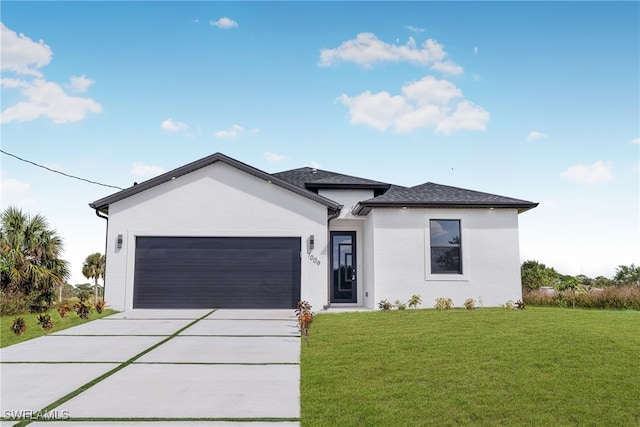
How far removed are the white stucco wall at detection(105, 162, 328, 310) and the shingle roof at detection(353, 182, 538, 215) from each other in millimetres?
1680

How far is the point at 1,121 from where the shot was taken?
1394 centimetres

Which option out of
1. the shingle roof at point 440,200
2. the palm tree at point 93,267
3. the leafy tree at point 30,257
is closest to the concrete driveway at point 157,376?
the shingle roof at point 440,200

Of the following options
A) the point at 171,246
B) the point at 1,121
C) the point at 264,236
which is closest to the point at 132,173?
the point at 1,121

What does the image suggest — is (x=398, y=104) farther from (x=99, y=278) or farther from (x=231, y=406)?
(x=99, y=278)

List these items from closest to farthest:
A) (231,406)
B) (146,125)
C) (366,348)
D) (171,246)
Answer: (231,406) → (366,348) → (171,246) → (146,125)

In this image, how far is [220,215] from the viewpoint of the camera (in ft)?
43.5

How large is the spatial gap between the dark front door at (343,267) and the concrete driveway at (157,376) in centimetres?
556

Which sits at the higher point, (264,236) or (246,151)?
(246,151)

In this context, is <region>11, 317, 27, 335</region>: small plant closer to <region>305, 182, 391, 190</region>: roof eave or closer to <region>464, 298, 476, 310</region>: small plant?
<region>305, 182, 391, 190</region>: roof eave

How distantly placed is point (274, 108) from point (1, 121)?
9664mm

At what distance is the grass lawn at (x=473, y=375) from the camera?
13.8 ft

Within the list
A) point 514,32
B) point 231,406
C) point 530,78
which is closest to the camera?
point 231,406

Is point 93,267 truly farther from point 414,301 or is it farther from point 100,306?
point 414,301

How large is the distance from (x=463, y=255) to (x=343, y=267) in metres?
4.14
